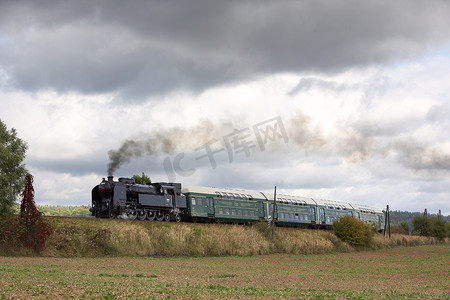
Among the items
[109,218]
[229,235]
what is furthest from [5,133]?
[229,235]

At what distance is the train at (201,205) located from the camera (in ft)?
144

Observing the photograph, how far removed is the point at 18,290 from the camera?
16.6 metres

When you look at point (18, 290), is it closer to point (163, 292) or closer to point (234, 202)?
point (163, 292)

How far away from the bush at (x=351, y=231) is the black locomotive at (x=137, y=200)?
80.8 ft

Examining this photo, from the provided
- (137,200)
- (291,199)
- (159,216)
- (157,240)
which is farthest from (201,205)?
(291,199)

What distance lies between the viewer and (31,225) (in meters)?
35.9

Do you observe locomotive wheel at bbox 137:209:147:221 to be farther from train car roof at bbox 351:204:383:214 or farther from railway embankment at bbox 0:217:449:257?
train car roof at bbox 351:204:383:214

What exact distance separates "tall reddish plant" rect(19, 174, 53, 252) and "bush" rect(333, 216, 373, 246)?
1574 inches

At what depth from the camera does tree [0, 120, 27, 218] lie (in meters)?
37.2

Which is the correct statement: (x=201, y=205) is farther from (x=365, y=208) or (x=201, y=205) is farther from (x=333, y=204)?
(x=365, y=208)

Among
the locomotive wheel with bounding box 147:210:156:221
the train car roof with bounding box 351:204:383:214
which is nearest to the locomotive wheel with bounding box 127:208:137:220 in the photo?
the locomotive wheel with bounding box 147:210:156:221

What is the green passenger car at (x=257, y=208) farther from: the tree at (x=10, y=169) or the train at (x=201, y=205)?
the tree at (x=10, y=169)

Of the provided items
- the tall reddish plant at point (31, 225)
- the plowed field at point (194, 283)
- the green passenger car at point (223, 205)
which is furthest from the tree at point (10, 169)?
the green passenger car at point (223, 205)

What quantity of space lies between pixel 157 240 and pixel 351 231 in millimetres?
31468
